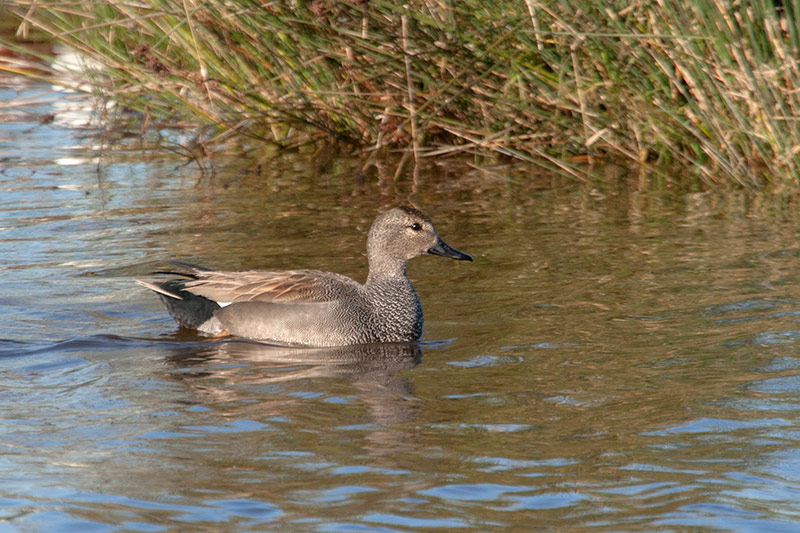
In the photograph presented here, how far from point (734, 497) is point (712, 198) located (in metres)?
5.69

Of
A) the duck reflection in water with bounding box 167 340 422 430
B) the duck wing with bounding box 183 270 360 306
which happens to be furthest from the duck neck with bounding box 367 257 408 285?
the duck reflection in water with bounding box 167 340 422 430

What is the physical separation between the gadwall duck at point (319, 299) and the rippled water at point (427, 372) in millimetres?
158

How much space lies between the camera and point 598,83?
9.41 metres

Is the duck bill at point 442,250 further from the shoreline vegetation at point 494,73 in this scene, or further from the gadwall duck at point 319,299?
the shoreline vegetation at point 494,73

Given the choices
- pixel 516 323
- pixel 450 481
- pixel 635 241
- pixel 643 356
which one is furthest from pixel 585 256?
pixel 450 481

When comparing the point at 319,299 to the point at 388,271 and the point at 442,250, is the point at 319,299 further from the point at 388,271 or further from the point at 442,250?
the point at 442,250

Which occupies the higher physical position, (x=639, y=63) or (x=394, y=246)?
(x=639, y=63)

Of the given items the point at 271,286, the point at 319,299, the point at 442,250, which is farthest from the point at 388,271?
the point at 271,286

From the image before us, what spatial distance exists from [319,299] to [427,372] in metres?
1.05

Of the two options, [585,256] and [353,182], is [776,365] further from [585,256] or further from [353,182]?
[353,182]

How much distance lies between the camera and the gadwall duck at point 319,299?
6758 mm

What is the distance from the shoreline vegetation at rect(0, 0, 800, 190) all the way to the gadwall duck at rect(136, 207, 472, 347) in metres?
2.44

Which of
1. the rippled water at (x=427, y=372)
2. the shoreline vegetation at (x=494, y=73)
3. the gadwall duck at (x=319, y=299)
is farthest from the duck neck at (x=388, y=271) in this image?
the shoreline vegetation at (x=494, y=73)

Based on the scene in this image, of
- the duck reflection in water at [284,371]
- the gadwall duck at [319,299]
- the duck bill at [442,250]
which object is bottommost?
the duck reflection in water at [284,371]
